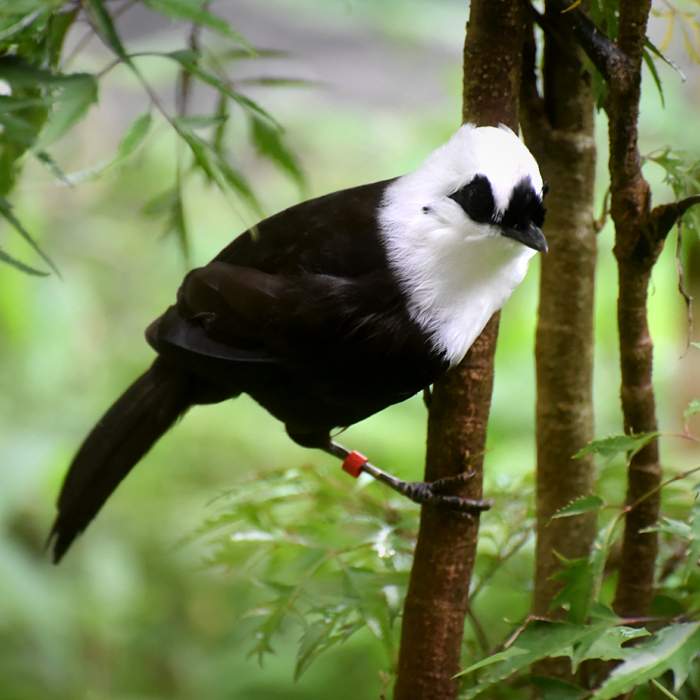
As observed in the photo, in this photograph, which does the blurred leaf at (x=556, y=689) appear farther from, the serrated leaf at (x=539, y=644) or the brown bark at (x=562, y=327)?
the brown bark at (x=562, y=327)

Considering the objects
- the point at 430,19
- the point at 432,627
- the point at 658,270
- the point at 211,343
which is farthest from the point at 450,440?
the point at 430,19

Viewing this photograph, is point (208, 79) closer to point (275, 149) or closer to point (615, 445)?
point (275, 149)

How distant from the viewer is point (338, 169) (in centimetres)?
306

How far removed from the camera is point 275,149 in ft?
3.39

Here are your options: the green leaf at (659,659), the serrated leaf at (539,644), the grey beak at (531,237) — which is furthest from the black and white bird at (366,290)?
the green leaf at (659,659)

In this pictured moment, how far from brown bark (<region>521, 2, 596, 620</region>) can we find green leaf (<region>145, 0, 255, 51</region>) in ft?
1.28

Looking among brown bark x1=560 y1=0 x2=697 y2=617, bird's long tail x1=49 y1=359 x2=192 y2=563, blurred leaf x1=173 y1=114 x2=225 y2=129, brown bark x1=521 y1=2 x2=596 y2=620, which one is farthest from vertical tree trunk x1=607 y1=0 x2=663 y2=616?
bird's long tail x1=49 y1=359 x2=192 y2=563

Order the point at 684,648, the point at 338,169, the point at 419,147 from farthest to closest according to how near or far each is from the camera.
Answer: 1. the point at 338,169
2. the point at 419,147
3. the point at 684,648

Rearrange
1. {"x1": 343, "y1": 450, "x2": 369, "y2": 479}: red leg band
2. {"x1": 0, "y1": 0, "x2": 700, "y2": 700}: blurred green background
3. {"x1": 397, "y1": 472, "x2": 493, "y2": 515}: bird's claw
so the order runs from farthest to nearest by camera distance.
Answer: {"x1": 0, "y1": 0, "x2": 700, "y2": 700}: blurred green background → {"x1": 343, "y1": 450, "x2": 369, "y2": 479}: red leg band → {"x1": 397, "y1": 472, "x2": 493, "y2": 515}: bird's claw

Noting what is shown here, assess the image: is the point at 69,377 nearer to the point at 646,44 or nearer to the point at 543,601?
the point at 543,601

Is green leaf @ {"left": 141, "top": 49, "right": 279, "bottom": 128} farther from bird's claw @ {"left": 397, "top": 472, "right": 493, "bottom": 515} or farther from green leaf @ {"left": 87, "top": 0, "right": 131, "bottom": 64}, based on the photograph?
bird's claw @ {"left": 397, "top": 472, "right": 493, "bottom": 515}

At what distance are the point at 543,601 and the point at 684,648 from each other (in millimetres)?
425

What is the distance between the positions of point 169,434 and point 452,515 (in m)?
1.57

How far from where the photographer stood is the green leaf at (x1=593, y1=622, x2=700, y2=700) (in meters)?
0.67
